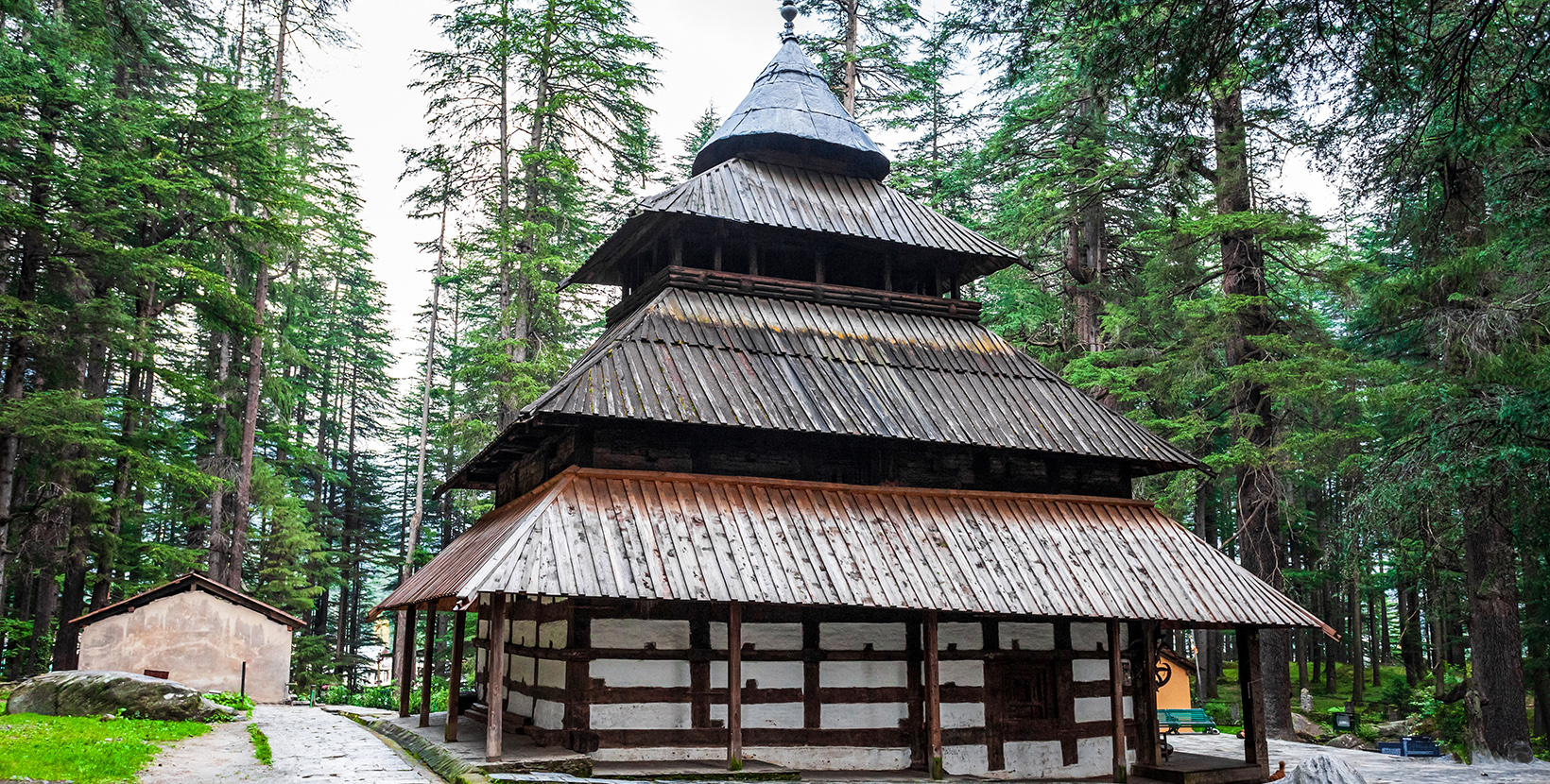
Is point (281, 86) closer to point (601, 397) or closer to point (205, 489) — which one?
point (205, 489)

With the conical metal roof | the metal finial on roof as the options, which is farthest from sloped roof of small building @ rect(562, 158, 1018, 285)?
the metal finial on roof

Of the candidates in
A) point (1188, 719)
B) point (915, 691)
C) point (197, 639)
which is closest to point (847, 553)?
point (915, 691)

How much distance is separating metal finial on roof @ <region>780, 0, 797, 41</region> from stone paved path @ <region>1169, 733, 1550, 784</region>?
16.6 m

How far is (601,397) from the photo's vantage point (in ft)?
41.8

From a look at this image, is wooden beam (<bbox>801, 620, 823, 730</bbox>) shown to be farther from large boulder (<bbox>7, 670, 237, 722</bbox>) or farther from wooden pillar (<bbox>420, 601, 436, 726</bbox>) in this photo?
large boulder (<bbox>7, 670, 237, 722</bbox>)

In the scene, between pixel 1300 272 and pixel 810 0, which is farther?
pixel 810 0

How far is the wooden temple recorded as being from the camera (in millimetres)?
12523

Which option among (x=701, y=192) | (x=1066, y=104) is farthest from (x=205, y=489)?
(x=1066, y=104)

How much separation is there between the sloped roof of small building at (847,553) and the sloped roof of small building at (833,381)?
101 cm

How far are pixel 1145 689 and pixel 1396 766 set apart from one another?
24.5ft

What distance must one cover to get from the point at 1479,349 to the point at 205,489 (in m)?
29.5

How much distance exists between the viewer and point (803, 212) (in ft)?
55.9

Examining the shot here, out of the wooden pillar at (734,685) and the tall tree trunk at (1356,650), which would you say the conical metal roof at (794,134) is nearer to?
the wooden pillar at (734,685)

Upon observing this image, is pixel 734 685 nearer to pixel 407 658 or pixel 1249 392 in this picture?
pixel 407 658
